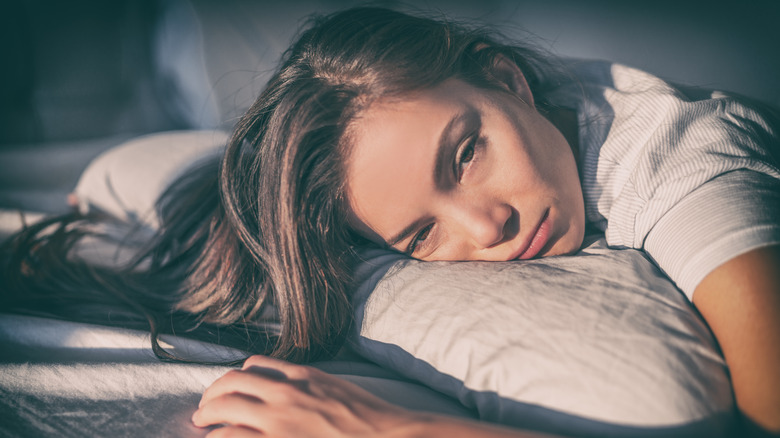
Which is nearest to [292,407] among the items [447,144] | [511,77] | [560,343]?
[560,343]

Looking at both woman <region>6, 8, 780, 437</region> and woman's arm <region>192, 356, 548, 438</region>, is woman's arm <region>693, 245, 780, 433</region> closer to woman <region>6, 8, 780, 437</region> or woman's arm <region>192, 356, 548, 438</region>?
woman <region>6, 8, 780, 437</region>

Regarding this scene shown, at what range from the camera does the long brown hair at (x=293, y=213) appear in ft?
2.26

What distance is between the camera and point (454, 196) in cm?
63

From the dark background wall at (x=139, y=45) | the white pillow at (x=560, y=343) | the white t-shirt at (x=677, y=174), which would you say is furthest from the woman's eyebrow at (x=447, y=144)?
the dark background wall at (x=139, y=45)

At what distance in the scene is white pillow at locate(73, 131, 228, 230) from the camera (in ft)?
3.78

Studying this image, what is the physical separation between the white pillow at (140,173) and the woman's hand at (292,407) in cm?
77

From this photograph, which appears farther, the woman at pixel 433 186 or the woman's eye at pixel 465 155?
the woman's eye at pixel 465 155

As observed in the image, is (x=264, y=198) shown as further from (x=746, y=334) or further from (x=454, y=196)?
(x=746, y=334)

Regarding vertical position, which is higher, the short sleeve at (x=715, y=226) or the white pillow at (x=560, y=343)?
the short sleeve at (x=715, y=226)

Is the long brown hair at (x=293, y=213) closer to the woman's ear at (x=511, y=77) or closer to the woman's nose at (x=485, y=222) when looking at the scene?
the woman's ear at (x=511, y=77)

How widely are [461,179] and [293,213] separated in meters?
0.27

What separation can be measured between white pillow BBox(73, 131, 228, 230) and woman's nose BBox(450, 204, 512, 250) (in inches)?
31.5

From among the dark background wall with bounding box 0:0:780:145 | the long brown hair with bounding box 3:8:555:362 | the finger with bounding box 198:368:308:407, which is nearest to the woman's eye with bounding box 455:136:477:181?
the long brown hair with bounding box 3:8:555:362

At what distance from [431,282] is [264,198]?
0.32 meters
